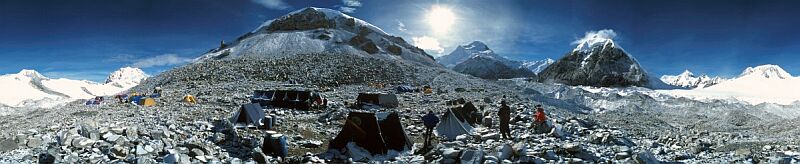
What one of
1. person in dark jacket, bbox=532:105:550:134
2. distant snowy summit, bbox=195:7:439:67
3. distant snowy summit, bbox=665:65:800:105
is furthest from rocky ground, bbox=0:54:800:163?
distant snowy summit, bbox=195:7:439:67

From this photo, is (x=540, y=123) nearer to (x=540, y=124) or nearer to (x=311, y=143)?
(x=540, y=124)

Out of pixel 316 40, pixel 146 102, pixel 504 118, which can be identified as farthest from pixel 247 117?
pixel 316 40

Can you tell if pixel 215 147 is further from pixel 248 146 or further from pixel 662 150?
pixel 662 150

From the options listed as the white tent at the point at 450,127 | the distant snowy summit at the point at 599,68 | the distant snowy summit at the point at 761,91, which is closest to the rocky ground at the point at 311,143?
the white tent at the point at 450,127

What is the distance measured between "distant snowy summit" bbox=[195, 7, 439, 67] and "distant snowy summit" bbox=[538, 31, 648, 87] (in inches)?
1463

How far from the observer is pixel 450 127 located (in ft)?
61.7

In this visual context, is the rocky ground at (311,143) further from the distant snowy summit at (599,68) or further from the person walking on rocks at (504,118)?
the distant snowy summit at (599,68)

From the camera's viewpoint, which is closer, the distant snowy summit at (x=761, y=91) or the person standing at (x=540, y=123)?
the person standing at (x=540, y=123)

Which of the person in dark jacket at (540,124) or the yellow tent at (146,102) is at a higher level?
the yellow tent at (146,102)

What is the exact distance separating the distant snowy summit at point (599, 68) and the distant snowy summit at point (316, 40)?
1463 inches

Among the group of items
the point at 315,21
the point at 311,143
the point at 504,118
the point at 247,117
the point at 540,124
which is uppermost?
the point at 315,21

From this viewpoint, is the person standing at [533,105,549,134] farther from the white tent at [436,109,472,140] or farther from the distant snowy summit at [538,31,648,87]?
the distant snowy summit at [538,31,648,87]

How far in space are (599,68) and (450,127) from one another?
397 ft

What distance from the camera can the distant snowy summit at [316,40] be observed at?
10341cm
